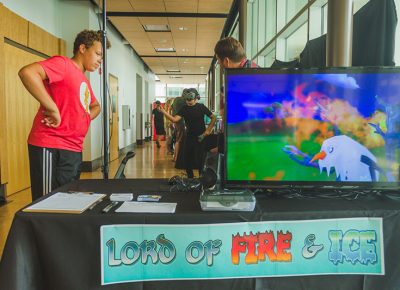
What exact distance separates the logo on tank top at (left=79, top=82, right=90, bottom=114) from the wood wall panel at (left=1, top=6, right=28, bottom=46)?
3.09 metres

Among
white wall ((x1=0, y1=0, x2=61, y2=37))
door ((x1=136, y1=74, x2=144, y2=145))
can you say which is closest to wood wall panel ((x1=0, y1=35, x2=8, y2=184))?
white wall ((x1=0, y1=0, x2=61, y2=37))

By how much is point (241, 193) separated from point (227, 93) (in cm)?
35

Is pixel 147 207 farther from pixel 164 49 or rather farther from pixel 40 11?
pixel 164 49

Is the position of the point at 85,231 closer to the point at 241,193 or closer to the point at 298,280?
the point at 241,193

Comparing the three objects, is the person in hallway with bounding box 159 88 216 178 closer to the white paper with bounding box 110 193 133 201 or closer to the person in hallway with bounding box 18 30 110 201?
the person in hallway with bounding box 18 30 110 201

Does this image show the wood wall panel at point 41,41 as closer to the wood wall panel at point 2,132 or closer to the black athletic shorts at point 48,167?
the wood wall panel at point 2,132

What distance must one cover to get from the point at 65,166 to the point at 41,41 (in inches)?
172

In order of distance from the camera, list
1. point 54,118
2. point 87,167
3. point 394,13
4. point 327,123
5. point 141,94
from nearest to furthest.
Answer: point 327,123
point 54,118
point 394,13
point 87,167
point 141,94

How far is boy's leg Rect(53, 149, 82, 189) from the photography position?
1.56 m

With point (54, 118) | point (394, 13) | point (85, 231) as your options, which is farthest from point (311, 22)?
point (85, 231)

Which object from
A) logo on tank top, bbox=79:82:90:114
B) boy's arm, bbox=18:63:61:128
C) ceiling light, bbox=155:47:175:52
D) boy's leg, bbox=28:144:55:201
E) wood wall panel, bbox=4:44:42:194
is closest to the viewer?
boy's arm, bbox=18:63:61:128

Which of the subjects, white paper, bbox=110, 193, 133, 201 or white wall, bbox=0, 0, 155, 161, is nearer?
white paper, bbox=110, 193, 133, 201

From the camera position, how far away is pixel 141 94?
1383 centimetres

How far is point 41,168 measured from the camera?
152 centimetres
